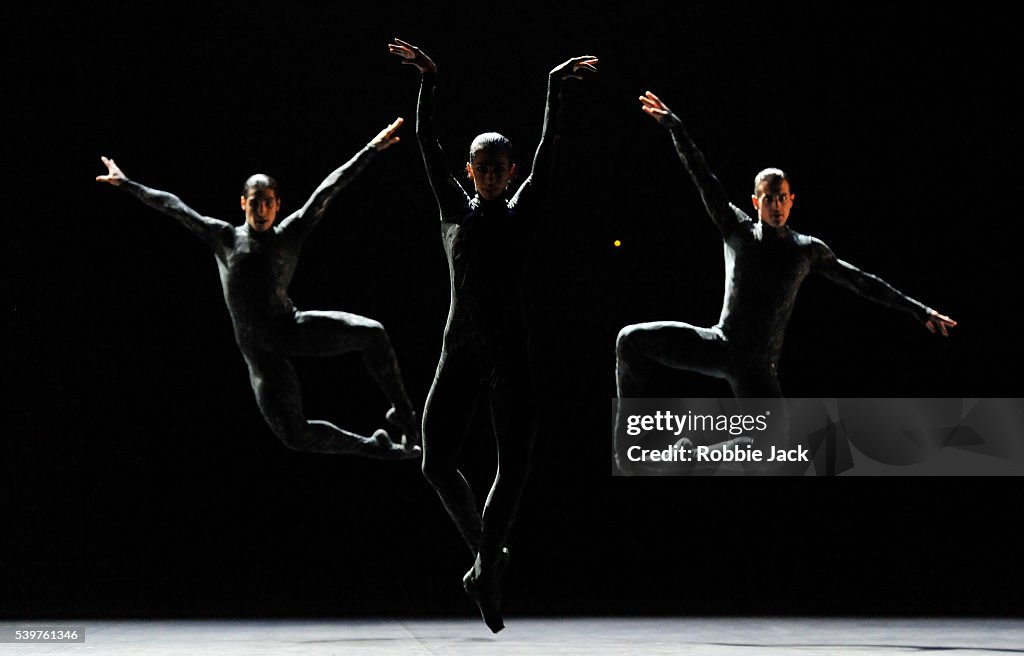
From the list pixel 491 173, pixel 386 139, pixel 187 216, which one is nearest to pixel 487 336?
pixel 491 173

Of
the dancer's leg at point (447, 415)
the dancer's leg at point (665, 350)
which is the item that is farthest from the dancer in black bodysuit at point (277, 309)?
the dancer's leg at point (447, 415)

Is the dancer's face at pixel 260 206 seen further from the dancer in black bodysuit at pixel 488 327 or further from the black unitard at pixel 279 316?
the dancer in black bodysuit at pixel 488 327

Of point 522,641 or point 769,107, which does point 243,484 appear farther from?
point 769,107

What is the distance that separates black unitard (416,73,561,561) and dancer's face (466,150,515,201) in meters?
0.05

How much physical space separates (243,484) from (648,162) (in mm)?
2764

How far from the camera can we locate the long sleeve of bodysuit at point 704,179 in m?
6.58

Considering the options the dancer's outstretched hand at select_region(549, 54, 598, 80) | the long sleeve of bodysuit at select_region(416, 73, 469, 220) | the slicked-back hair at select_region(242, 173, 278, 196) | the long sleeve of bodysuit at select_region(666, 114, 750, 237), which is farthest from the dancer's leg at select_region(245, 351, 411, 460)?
the dancer's outstretched hand at select_region(549, 54, 598, 80)

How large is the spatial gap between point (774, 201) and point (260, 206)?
2269 mm

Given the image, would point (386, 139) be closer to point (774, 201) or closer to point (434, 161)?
point (434, 161)

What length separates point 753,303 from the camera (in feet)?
22.1

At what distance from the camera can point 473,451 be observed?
327 inches

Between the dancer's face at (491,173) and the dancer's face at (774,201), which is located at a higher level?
the dancer's face at (491,173)

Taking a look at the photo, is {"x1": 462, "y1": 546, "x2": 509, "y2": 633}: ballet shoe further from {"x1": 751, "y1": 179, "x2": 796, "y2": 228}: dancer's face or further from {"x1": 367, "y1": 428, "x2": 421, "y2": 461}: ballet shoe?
{"x1": 751, "y1": 179, "x2": 796, "y2": 228}: dancer's face

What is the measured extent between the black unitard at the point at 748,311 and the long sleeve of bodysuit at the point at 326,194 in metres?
1.38
